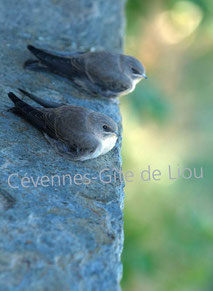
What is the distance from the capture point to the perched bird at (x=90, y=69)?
350cm

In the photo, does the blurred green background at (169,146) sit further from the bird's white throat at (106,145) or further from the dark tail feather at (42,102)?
the dark tail feather at (42,102)

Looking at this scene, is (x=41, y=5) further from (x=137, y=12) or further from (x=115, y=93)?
(x=137, y=12)

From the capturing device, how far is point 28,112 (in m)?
2.93

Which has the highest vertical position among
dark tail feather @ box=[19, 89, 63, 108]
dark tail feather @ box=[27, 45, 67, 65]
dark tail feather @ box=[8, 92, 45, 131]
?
dark tail feather @ box=[27, 45, 67, 65]

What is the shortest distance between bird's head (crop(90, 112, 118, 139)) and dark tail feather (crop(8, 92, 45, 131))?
0.34m

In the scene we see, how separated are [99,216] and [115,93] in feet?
4.79

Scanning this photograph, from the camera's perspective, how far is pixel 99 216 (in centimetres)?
237

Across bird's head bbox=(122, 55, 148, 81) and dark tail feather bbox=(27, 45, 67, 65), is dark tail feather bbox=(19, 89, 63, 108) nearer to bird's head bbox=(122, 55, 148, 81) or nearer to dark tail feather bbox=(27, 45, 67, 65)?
dark tail feather bbox=(27, 45, 67, 65)

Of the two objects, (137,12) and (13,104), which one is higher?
(137,12)

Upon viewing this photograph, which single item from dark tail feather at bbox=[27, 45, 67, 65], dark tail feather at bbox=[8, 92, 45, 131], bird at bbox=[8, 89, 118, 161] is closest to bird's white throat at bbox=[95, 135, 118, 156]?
bird at bbox=[8, 89, 118, 161]

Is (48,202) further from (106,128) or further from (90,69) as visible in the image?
(90,69)

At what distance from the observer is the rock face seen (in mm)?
2002

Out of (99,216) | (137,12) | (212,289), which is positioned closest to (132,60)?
(99,216)

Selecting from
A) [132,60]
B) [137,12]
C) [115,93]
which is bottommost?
[115,93]
